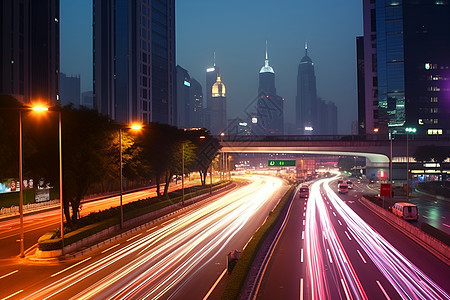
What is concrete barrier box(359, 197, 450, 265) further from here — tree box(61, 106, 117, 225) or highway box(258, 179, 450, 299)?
tree box(61, 106, 117, 225)

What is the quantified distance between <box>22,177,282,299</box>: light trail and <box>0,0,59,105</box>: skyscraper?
231 feet

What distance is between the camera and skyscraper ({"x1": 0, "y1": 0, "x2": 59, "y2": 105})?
9394cm

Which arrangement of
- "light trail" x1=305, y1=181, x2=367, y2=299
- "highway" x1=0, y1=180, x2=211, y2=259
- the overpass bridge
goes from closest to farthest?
"light trail" x1=305, y1=181, x2=367, y2=299, "highway" x1=0, y1=180, x2=211, y2=259, the overpass bridge

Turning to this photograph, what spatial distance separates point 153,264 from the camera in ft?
79.6

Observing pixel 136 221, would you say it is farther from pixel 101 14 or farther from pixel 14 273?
pixel 101 14

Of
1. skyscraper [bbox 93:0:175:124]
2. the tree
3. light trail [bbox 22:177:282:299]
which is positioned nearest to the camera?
light trail [bbox 22:177:282:299]

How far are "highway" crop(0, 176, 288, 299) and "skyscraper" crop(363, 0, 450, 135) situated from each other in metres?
117

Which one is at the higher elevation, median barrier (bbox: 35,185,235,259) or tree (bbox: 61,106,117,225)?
tree (bbox: 61,106,117,225)

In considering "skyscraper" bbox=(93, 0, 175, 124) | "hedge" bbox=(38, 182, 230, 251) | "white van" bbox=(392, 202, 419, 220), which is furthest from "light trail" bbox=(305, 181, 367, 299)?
"skyscraper" bbox=(93, 0, 175, 124)

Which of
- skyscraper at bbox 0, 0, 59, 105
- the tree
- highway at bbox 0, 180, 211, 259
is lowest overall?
highway at bbox 0, 180, 211, 259

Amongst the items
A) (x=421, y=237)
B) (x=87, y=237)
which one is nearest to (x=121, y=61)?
(x=87, y=237)

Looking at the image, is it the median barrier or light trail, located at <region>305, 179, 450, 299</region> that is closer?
light trail, located at <region>305, 179, 450, 299</region>

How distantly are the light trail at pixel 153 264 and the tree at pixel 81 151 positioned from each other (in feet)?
22.8

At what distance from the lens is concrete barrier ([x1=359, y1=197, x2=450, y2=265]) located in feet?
83.9
